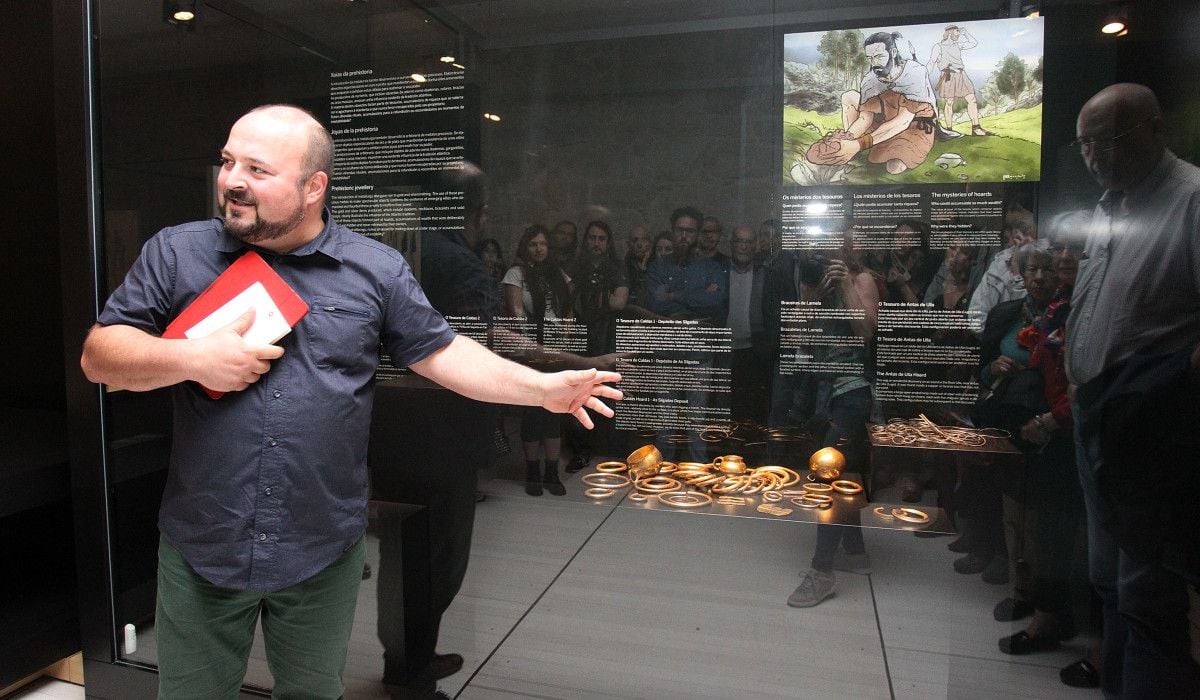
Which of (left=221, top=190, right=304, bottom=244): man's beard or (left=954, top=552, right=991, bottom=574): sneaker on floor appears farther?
(left=954, top=552, right=991, bottom=574): sneaker on floor

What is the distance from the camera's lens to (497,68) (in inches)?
97.1

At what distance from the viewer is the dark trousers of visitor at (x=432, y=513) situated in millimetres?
2586

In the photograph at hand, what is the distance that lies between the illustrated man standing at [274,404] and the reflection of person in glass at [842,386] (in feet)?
2.96

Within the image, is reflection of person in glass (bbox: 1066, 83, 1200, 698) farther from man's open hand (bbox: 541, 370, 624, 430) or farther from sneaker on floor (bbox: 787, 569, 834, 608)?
man's open hand (bbox: 541, 370, 624, 430)

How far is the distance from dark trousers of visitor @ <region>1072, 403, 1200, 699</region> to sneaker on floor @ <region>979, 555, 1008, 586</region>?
22cm

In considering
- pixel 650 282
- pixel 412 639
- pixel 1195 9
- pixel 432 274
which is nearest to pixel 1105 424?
pixel 1195 9

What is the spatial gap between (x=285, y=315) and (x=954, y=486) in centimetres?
193

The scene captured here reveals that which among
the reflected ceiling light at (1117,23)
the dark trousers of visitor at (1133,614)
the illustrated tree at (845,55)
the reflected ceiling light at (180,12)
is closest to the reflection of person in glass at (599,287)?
the illustrated tree at (845,55)

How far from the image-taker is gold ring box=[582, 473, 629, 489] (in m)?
2.48

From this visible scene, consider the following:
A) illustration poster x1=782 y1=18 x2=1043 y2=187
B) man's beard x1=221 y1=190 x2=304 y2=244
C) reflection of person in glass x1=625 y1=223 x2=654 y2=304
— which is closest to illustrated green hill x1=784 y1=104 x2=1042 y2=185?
illustration poster x1=782 y1=18 x2=1043 y2=187

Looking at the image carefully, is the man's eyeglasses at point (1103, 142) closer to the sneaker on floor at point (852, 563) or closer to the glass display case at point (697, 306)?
the glass display case at point (697, 306)

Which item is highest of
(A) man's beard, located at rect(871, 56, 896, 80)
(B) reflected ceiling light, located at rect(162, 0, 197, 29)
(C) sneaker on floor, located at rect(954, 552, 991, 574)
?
(B) reflected ceiling light, located at rect(162, 0, 197, 29)

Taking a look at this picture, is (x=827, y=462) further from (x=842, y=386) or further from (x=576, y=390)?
(x=576, y=390)

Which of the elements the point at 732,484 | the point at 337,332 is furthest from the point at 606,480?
the point at 337,332
